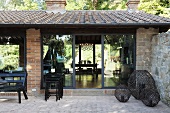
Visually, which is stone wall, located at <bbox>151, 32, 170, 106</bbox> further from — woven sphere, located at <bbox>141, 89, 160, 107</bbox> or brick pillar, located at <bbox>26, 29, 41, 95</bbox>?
brick pillar, located at <bbox>26, 29, 41, 95</bbox>

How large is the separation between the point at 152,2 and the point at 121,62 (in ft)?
32.8

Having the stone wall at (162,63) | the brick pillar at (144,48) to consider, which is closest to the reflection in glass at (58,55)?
the brick pillar at (144,48)

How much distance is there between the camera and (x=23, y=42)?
837 centimetres

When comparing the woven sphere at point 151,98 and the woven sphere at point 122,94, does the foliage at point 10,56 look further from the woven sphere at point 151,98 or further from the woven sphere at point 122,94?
the woven sphere at point 151,98

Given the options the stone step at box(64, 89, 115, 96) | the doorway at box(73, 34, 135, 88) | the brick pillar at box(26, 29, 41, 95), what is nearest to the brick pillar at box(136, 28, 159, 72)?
the doorway at box(73, 34, 135, 88)

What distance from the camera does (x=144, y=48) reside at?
8250mm

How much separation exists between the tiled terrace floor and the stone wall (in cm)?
47

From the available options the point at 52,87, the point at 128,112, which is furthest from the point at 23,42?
the point at 128,112

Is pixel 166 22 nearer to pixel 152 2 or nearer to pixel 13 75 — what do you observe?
pixel 13 75

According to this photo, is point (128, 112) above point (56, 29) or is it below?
below

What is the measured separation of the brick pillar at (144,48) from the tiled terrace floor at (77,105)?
137 centimetres

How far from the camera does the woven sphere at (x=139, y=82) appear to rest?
24.1ft

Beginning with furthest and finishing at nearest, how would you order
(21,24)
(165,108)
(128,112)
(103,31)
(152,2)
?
1. (152,2)
2. (103,31)
3. (21,24)
4. (165,108)
5. (128,112)

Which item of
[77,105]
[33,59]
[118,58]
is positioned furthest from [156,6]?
[77,105]
